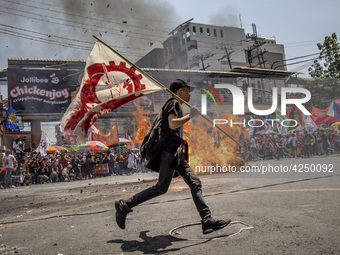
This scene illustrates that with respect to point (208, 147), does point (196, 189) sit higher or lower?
lower

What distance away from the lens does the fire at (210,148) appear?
38.4 feet

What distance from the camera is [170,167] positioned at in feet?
10.6

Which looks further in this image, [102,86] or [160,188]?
[102,86]

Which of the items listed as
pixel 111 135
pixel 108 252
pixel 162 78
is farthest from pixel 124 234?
pixel 162 78

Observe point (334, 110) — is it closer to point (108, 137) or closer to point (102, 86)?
point (108, 137)

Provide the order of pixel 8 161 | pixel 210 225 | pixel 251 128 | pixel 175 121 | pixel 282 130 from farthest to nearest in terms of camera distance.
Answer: pixel 282 130 → pixel 251 128 → pixel 8 161 → pixel 175 121 → pixel 210 225

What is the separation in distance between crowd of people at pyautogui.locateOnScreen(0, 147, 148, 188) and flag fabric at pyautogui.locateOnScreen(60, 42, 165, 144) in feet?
31.7

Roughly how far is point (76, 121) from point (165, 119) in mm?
1343

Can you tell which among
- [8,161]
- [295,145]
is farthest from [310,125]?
[8,161]

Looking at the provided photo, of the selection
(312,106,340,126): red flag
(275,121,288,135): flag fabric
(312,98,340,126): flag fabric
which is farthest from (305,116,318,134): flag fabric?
(275,121,288,135): flag fabric

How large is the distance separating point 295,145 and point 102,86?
54.9 ft

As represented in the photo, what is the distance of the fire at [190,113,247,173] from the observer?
1170 cm

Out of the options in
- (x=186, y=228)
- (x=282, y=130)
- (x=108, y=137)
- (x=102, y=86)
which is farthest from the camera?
(x=282, y=130)

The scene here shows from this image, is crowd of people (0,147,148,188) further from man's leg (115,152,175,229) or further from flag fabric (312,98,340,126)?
flag fabric (312,98,340,126)
